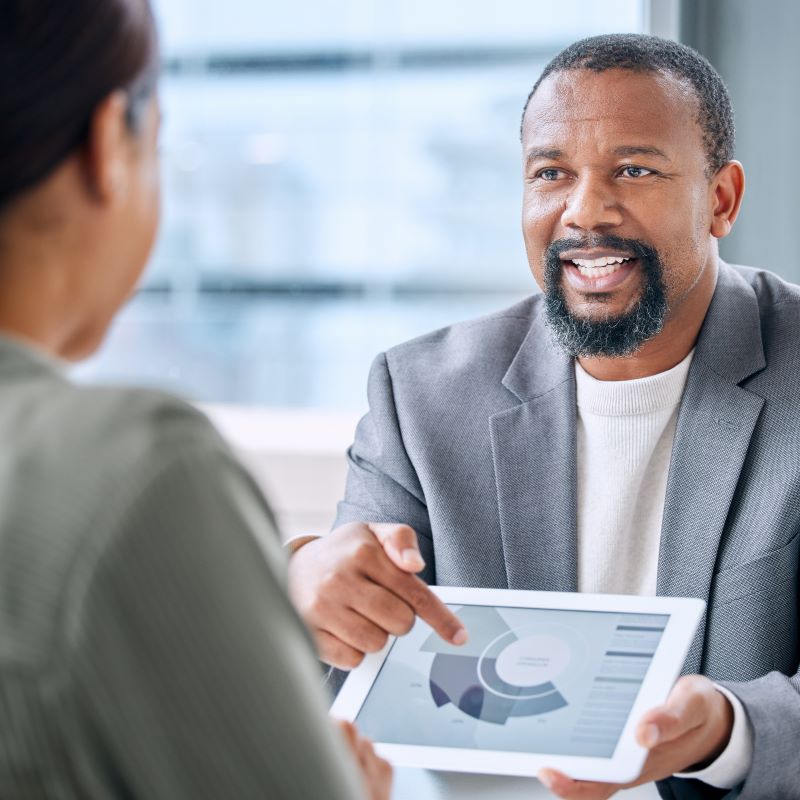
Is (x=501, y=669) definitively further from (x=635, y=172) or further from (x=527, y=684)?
(x=635, y=172)

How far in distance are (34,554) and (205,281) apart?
9.32 ft

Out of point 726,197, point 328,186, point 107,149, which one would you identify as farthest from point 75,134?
point 328,186

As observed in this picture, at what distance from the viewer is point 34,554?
0.55 meters

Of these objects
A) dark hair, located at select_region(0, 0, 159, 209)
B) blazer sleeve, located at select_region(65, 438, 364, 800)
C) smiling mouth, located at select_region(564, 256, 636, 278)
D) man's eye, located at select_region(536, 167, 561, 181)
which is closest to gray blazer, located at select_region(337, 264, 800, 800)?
smiling mouth, located at select_region(564, 256, 636, 278)

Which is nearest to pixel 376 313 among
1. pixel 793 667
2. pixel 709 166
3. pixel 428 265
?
pixel 428 265

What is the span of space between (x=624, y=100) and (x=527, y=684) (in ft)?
2.97

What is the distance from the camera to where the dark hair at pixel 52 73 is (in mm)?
628

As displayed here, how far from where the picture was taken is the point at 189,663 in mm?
567

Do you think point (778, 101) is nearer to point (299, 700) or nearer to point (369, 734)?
point (369, 734)

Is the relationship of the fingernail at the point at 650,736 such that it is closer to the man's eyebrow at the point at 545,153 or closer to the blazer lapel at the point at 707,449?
the blazer lapel at the point at 707,449

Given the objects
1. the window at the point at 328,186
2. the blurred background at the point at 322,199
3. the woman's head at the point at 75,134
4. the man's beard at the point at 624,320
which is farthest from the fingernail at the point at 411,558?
the window at the point at 328,186

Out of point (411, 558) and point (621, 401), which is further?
point (621, 401)

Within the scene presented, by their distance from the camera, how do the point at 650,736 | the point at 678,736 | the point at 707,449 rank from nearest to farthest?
the point at 650,736 < the point at 678,736 < the point at 707,449

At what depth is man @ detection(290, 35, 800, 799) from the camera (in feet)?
5.01
